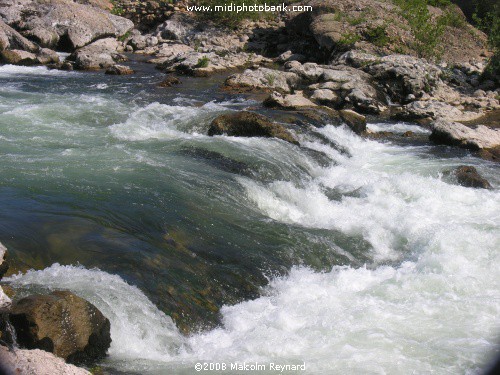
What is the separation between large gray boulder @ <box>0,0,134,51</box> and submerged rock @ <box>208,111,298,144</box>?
1332 centimetres

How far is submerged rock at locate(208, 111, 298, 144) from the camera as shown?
37.1 ft

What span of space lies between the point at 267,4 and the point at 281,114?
18692 millimetres

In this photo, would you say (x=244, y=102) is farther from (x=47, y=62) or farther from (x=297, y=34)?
(x=297, y=34)

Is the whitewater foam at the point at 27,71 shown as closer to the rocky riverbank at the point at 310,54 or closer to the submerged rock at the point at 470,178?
the rocky riverbank at the point at 310,54

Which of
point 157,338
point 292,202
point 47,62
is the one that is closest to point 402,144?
point 292,202

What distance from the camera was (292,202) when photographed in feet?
28.9

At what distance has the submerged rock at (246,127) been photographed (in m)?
11.3

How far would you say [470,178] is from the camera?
10.5 metres

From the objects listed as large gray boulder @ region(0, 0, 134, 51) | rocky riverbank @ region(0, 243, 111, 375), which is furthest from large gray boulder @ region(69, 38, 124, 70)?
rocky riverbank @ region(0, 243, 111, 375)

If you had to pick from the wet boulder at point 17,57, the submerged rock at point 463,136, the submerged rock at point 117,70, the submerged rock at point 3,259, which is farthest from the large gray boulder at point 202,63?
the submerged rock at point 3,259

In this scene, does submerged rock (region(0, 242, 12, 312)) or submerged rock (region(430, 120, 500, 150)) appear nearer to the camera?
submerged rock (region(0, 242, 12, 312))

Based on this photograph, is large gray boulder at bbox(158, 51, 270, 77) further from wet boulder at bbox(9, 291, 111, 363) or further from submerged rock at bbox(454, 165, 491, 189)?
wet boulder at bbox(9, 291, 111, 363)

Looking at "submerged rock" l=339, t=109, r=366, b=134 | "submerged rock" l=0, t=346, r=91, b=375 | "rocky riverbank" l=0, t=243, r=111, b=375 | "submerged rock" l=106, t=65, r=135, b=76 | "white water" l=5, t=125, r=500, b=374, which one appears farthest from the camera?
"submerged rock" l=106, t=65, r=135, b=76

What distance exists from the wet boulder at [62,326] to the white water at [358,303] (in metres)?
0.24
